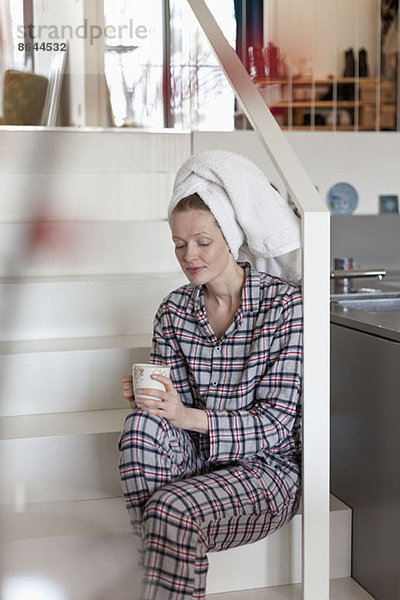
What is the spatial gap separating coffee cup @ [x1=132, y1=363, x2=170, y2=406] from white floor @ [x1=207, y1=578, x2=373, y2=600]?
0.64 metres

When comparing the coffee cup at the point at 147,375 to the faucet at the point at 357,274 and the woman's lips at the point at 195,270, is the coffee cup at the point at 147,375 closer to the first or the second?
the woman's lips at the point at 195,270

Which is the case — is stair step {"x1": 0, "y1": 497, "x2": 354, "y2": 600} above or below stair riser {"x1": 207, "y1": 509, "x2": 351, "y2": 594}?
above

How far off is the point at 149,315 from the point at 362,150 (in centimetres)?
160

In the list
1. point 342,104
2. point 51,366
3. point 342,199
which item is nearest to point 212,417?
point 51,366

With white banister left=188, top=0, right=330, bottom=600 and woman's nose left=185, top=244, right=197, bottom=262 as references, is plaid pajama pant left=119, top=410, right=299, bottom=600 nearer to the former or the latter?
white banister left=188, top=0, right=330, bottom=600

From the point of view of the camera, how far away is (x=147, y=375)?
1406mm

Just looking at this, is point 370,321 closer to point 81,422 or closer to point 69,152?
point 81,422

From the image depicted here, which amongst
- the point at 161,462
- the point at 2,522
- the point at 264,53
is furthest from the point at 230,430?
the point at 264,53

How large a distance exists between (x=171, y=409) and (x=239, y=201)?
0.46 meters

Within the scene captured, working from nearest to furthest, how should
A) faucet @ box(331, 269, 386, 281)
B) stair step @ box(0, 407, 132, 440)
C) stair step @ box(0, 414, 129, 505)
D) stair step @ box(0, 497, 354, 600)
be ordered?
stair step @ box(0, 497, 354, 600) → stair step @ box(0, 414, 129, 505) → stair step @ box(0, 407, 132, 440) → faucet @ box(331, 269, 386, 281)

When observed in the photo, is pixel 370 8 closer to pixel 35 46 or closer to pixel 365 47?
pixel 365 47

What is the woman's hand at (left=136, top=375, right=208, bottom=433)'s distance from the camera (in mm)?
1436

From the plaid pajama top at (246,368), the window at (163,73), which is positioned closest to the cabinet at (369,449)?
the plaid pajama top at (246,368)

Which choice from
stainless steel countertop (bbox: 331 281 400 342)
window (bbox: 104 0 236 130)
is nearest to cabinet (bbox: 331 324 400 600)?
stainless steel countertop (bbox: 331 281 400 342)
